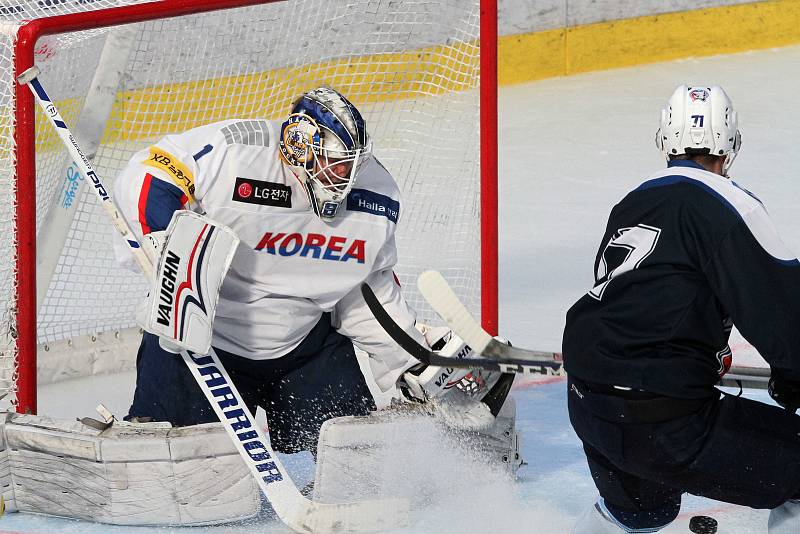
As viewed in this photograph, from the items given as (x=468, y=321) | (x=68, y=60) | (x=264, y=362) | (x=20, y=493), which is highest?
(x=68, y=60)

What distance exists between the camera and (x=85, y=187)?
3996mm

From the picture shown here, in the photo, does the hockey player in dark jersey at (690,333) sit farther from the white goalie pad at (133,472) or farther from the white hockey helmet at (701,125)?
the white goalie pad at (133,472)

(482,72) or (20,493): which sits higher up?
(482,72)

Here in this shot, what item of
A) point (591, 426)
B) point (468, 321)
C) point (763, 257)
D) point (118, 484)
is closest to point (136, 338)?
point (118, 484)

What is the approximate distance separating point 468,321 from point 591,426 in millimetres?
417

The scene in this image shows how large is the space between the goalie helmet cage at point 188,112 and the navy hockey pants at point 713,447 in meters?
1.26

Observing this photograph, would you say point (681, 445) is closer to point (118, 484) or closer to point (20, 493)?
point (118, 484)

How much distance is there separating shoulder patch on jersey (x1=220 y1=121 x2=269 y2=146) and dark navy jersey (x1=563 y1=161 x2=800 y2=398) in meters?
0.98

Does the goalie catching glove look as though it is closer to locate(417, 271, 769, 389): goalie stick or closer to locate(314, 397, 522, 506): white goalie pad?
locate(314, 397, 522, 506): white goalie pad

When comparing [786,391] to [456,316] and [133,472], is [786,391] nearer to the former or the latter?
[456,316]

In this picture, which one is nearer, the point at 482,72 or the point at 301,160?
the point at 301,160

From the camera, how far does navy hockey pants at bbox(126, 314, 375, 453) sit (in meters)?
3.19

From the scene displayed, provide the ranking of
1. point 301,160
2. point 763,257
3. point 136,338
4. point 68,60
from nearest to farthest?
point 763,257 → point 301,160 → point 68,60 → point 136,338

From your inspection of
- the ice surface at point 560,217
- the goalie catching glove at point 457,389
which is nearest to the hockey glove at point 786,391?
the ice surface at point 560,217
